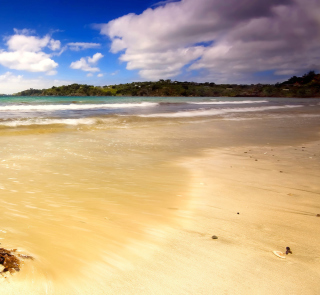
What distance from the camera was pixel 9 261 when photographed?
1626mm

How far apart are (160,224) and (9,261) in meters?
1.36

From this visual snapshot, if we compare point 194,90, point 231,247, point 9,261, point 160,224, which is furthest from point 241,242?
point 194,90

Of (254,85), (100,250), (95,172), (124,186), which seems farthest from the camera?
(254,85)

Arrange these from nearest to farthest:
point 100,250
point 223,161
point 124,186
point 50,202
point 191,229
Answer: point 100,250, point 191,229, point 50,202, point 124,186, point 223,161

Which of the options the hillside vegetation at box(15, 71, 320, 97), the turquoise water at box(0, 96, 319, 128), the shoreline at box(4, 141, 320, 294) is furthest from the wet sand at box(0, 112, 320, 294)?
the hillside vegetation at box(15, 71, 320, 97)

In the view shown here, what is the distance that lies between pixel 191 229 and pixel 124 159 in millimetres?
3084

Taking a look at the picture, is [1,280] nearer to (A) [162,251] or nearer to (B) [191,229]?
(A) [162,251]

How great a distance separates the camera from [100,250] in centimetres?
198

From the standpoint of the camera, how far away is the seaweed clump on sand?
61.1 inches

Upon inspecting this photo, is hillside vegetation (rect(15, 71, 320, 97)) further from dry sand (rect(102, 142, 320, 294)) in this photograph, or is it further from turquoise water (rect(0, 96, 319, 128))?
dry sand (rect(102, 142, 320, 294))

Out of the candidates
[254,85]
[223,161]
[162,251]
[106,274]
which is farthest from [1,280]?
[254,85]

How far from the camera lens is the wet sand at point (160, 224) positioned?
165 centimetres

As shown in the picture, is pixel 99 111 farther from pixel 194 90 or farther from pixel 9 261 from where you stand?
pixel 194 90

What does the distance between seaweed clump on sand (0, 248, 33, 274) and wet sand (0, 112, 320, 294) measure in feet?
0.23
